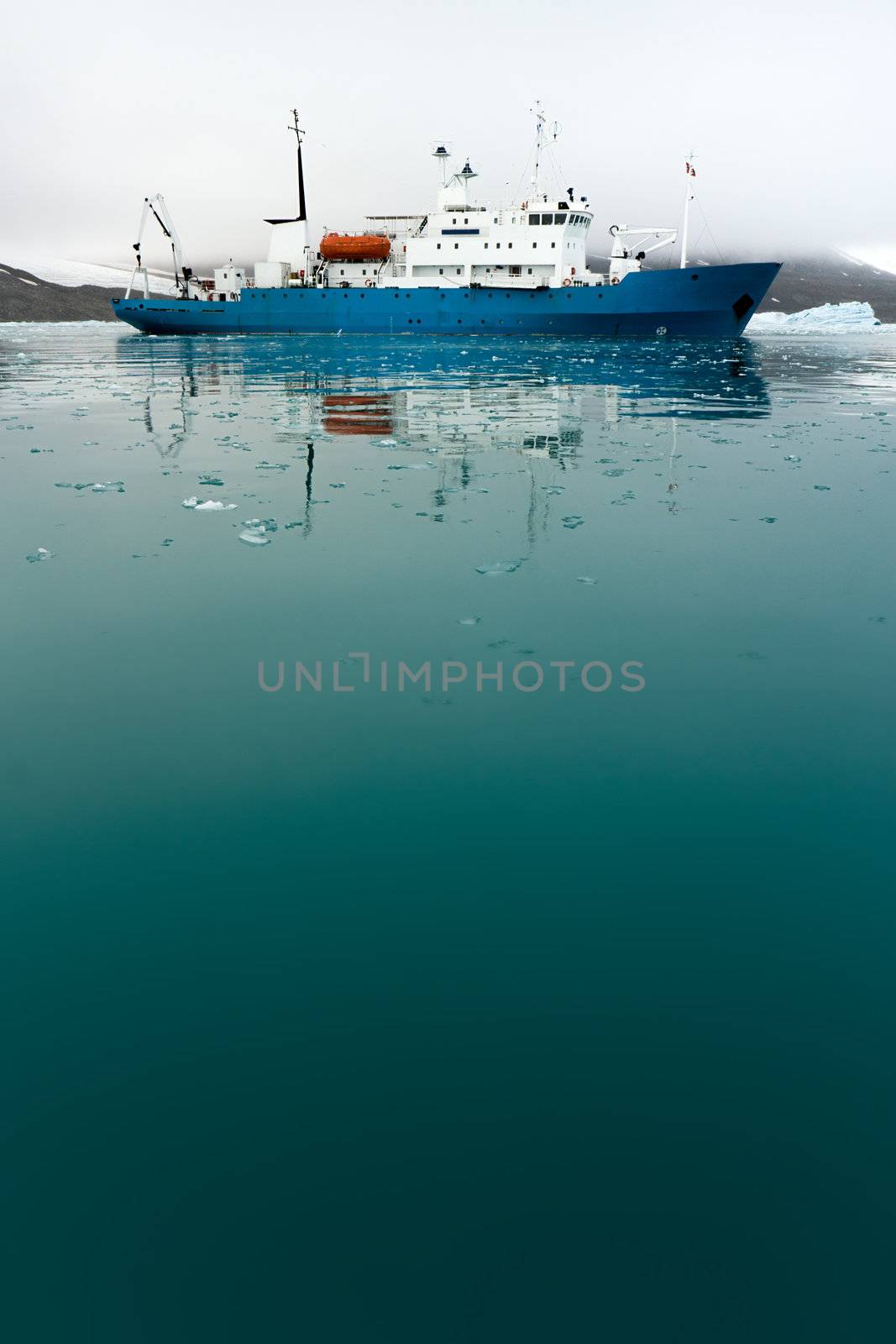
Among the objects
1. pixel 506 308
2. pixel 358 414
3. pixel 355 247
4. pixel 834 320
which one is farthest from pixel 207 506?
pixel 834 320

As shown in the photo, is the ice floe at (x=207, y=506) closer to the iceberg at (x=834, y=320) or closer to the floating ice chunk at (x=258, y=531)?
the floating ice chunk at (x=258, y=531)

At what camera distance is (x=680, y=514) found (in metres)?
7.95

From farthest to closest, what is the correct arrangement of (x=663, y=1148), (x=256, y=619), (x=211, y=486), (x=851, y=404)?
1. (x=851, y=404)
2. (x=211, y=486)
3. (x=256, y=619)
4. (x=663, y=1148)

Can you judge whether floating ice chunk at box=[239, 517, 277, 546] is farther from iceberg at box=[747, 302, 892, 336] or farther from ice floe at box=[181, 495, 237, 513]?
iceberg at box=[747, 302, 892, 336]

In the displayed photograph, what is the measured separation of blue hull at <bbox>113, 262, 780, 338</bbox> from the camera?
48.2 m

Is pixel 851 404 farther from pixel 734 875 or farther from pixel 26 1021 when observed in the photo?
pixel 26 1021

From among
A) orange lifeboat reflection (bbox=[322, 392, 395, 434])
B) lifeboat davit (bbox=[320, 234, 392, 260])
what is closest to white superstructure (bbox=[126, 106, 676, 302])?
lifeboat davit (bbox=[320, 234, 392, 260])

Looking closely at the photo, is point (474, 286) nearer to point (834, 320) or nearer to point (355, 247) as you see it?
point (355, 247)

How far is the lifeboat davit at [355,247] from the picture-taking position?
5484 centimetres

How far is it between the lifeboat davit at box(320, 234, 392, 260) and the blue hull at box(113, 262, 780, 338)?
162 inches

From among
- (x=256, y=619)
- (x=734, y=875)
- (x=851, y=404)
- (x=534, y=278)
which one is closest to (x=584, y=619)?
(x=256, y=619)

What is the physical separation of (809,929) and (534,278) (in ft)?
180

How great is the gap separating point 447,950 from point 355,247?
6010 centimetres

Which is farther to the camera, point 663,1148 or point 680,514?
point 680,514
